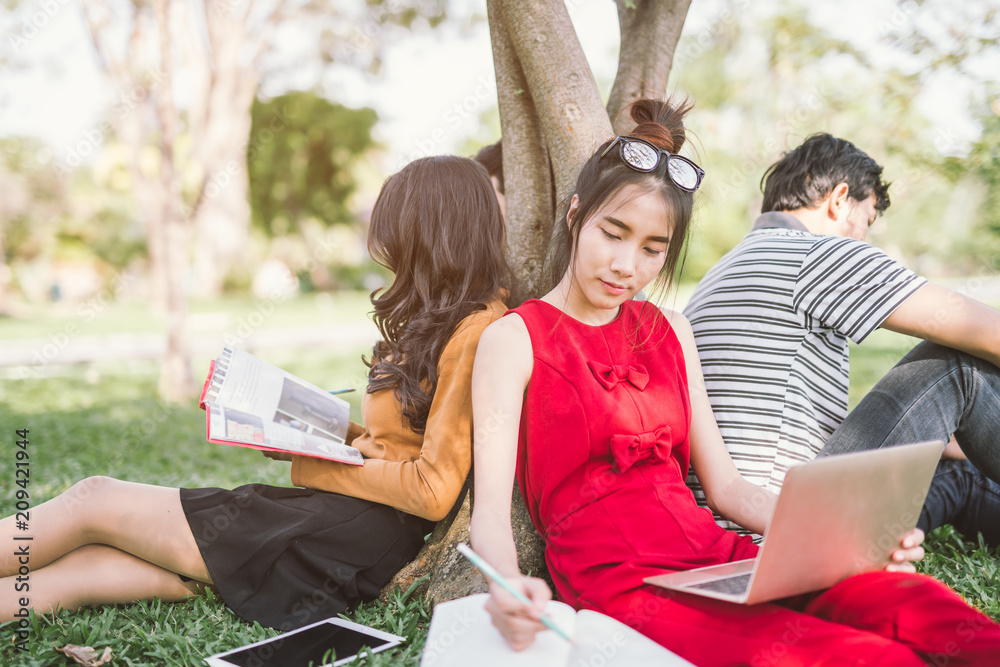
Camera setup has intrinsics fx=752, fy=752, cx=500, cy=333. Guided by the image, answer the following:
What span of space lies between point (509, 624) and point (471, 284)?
1119mm

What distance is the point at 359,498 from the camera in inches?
89.8

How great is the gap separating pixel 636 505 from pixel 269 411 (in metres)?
1.10

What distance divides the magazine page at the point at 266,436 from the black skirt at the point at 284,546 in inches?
7.0

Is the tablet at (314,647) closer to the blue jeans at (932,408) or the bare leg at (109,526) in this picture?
the bare leg at (109,526)

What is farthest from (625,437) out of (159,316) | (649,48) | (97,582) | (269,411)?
(159,316)

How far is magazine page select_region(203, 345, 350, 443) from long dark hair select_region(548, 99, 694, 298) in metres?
0.88

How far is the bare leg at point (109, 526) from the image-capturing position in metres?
2.15

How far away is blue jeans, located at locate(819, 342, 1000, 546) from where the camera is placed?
2.31 meters

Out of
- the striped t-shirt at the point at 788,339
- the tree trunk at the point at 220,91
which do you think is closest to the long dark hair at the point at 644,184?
the striped t-shirt at the point at 788,339

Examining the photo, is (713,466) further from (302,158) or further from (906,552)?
Result: (302,158)

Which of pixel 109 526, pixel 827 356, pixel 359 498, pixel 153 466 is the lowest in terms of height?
pixel 153 466

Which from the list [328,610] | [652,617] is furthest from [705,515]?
[328,610]

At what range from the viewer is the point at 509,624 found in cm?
146

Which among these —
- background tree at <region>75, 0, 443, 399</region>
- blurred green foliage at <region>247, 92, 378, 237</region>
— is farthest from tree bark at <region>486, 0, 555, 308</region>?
blurred green foliage at <region>247, 92, 378, 237</region>
